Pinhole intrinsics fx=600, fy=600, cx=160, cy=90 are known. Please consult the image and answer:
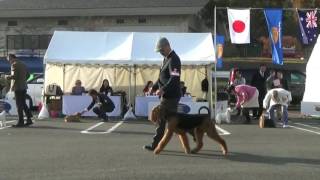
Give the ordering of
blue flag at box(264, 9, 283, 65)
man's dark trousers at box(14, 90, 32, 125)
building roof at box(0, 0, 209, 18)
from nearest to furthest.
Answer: man's dark trousers at box(14, 90, 32, 125) → blue flag at box(264, 9, 283, 65) → building roof at box(0, 0, 209, 18)

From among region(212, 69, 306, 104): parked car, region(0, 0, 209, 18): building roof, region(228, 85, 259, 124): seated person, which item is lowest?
region(228, 85, 259, 124): seated person

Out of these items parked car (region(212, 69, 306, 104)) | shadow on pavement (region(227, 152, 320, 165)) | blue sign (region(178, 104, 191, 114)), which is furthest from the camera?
parked car (region(212, 69, 306, 104))

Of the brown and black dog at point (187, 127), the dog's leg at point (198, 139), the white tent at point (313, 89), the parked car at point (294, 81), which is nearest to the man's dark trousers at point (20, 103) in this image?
the brown and black dog at point (187, 127)

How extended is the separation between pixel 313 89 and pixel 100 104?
278 inches

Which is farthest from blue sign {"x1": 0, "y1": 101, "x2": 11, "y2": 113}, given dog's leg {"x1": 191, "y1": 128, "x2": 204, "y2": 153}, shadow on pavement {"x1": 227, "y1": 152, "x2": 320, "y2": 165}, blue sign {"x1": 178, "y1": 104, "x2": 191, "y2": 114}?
shadow on pavement {"x1": 227, "y1": 152, "x2": 320, "y2": 165}

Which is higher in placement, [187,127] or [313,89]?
[313,89]

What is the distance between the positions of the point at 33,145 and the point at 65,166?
2755mm

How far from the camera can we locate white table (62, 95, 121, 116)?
64.5 ft

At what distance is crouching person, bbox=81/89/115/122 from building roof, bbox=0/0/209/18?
1875 cm

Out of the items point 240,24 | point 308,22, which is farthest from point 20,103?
point 308,22

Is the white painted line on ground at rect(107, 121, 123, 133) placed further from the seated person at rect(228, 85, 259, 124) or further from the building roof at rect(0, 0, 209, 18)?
the building roof at rect(0, 0, 209, 18)

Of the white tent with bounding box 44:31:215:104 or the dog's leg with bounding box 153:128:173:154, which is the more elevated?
the white tent with bounding box 44:31:215:104

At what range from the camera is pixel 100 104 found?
1906 centimetres

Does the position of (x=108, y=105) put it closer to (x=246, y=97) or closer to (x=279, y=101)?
(x=246, y=97)
